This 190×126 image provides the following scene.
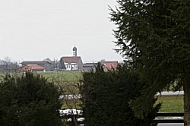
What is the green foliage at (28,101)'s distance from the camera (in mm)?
7906

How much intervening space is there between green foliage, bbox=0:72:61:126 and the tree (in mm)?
1946

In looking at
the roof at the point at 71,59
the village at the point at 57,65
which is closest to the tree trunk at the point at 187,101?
the village at the point at 57,65

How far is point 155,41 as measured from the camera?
6.29 m

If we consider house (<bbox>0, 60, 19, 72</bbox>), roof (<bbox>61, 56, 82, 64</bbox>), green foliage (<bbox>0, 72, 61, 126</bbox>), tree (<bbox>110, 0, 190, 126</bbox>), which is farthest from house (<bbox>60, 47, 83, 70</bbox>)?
tree (<bbox>110, 0, 190, 126</bbox>)

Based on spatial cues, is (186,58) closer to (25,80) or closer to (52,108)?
A: (52,108)

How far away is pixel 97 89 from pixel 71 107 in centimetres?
198

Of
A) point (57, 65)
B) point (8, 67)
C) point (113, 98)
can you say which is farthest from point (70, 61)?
point (113, 98)

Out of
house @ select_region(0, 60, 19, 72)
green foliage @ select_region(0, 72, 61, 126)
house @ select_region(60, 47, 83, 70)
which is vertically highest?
house @ select_region(60, 47, 83, 70)

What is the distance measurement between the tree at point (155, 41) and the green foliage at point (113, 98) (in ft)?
2.72

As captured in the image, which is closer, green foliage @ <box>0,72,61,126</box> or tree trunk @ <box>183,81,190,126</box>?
tree trunk @ <box>183,81,190,126</box>

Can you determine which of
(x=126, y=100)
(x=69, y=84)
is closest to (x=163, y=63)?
(x=126, y=100)

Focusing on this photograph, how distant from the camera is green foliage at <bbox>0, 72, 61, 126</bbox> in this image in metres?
7.91

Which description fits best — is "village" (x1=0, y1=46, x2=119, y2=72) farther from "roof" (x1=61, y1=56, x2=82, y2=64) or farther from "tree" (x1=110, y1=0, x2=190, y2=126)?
"tree" (x1=110, y1=0, x2=190, y2=126)

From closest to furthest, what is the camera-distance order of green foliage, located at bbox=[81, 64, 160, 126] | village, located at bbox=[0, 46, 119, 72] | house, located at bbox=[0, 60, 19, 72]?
green foliage, located at bbox=[81, 64, 160, 126] < house, located at bbox=[0, 60, 19, 72] < village, located at bbox=[0, 46, 119, 72]
